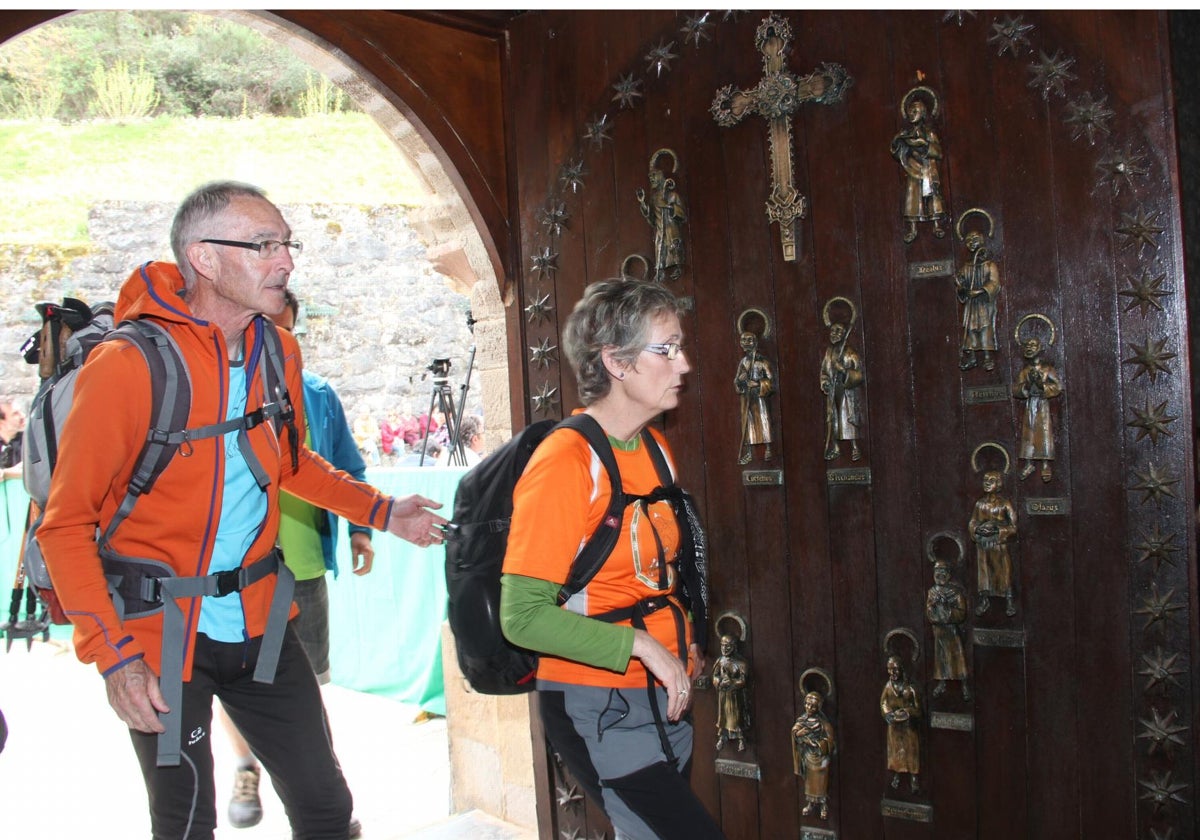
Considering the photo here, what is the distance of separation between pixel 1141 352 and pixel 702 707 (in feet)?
5.39

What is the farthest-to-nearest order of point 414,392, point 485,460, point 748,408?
point 414,392
point 748,408
point 485,460

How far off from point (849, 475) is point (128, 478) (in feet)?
5.98

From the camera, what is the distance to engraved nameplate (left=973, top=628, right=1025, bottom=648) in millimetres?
2629

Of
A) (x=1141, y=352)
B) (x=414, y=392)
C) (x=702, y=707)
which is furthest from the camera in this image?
(x=414, y=392)

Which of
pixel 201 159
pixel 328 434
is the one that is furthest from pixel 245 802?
pixel 201 159

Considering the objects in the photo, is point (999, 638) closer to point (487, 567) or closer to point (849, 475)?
point (849, 475)

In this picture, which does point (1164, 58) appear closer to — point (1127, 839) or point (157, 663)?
point (1127, 839)

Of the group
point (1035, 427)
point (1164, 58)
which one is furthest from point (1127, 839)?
point (1164, 58)

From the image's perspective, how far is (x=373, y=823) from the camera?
168 inches

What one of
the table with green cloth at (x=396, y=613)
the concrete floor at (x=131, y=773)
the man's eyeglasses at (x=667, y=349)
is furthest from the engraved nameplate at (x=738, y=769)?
the table with green cloth at (x=396, y=613)

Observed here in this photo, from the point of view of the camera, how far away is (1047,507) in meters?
2.56

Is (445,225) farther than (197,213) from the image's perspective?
Yes

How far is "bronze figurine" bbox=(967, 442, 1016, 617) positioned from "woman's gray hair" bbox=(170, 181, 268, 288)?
6.08 feet

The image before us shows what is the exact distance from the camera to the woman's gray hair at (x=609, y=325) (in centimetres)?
211
